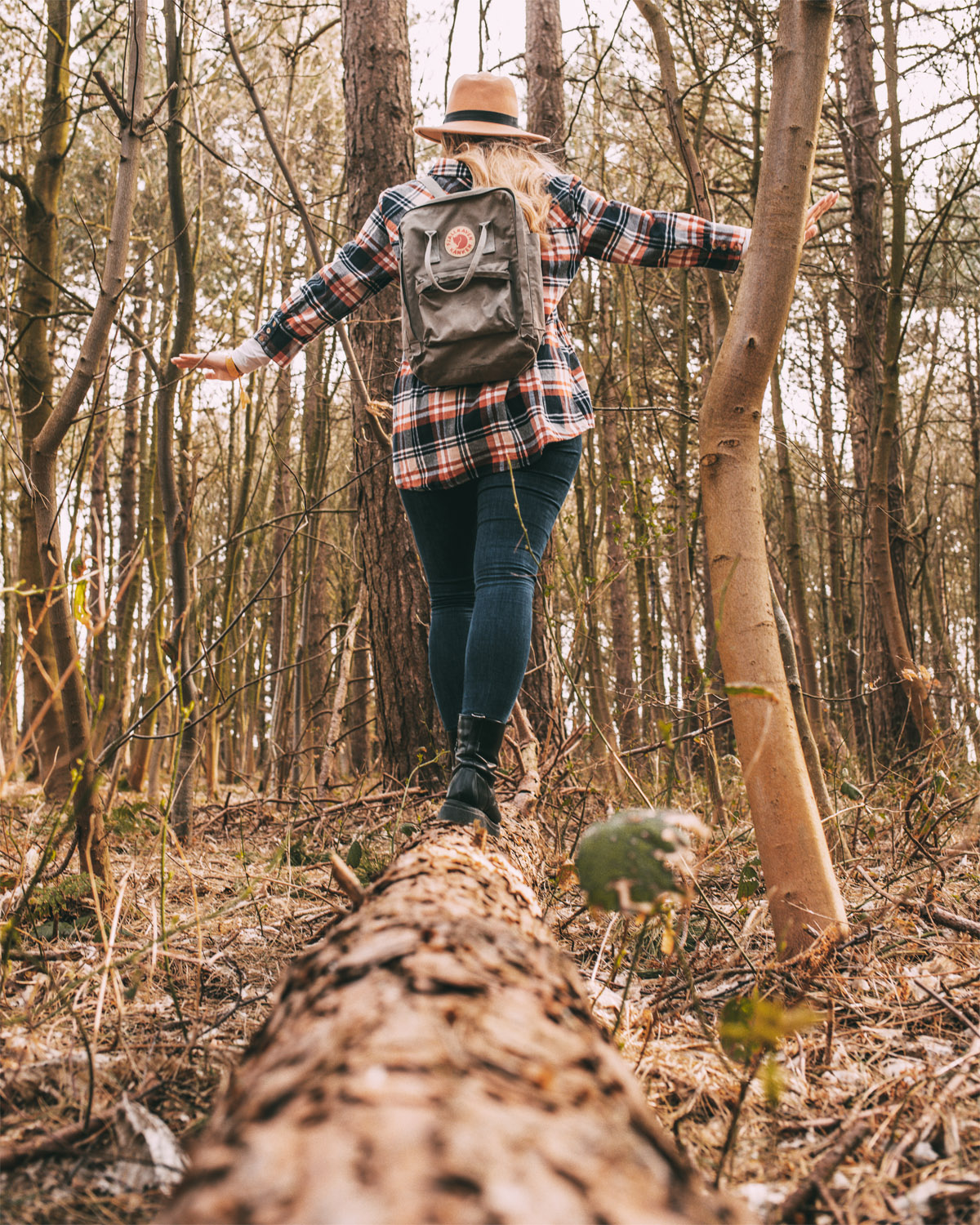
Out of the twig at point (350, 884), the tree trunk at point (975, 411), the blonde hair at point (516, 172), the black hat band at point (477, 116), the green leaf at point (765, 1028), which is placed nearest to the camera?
the green leaf at point (765, 1028)

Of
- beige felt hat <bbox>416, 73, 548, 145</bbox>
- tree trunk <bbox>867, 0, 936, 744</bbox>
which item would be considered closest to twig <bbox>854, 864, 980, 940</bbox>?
beige felt hat <bbox>416, 73, 548, 145</bbox>

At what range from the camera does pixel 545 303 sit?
2.05 meters

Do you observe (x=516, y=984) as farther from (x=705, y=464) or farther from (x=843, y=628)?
(x=843, y=628)

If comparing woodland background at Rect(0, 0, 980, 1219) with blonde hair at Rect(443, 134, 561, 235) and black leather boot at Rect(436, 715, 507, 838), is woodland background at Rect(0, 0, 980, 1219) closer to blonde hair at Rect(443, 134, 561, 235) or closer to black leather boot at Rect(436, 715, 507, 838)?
black leather boot at Rect(436, 715, 507, 838)

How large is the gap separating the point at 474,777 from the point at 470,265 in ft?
3.88

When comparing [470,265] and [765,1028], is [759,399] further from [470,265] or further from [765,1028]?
[765,1028]

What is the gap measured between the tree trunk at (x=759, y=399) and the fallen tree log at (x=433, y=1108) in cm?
89

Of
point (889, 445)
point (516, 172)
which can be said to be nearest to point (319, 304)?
point (516, 172)

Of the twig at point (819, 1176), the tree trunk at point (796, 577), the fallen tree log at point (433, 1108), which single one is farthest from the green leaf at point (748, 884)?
the tree trunk at point (796, 577)

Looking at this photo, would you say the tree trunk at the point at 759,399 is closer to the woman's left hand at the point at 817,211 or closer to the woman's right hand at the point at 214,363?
the woman's left hand at the point at 817,211

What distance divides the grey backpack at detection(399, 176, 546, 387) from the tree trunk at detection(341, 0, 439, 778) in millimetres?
1282

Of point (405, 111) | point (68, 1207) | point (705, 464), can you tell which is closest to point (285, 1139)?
point (68, 1207)

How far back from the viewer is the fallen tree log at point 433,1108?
46cm

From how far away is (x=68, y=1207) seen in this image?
82 centimetres
